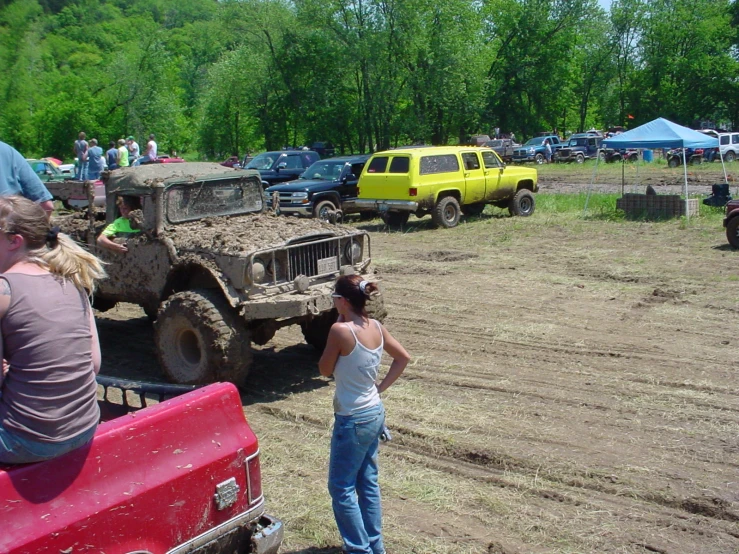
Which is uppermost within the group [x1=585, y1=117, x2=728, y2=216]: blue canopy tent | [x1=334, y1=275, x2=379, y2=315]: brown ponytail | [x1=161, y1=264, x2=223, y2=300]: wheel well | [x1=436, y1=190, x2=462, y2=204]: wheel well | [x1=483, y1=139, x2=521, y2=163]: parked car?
[x1=483, y1=139, x2=521, y2=163]: parked car

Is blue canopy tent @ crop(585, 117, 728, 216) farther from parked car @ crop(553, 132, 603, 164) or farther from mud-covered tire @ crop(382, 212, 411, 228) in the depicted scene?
parked car @ crop(553, 132, 603, 164)

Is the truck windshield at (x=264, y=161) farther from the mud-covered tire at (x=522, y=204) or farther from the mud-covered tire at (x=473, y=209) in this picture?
the mud-covered tire at (x=522, y=204)

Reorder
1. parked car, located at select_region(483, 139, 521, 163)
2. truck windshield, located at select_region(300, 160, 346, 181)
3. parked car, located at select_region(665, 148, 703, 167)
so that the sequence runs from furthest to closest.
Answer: parked car, located at select_region(483, 139, 521, 163), parked car, located at select_region(665, 148, 703, 167), truck windshield, located at select_region(300, 160, 346, 181)

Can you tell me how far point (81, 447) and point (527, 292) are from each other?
898 centimetres

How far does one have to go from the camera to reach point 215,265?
736 centimetres

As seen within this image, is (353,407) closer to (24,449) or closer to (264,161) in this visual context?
(24,449)

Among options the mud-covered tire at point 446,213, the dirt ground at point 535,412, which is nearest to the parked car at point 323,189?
the mud-covered tire at point 446,213

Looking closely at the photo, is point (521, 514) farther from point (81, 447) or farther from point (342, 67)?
point (342, 67)

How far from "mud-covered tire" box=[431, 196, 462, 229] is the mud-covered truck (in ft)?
31.6

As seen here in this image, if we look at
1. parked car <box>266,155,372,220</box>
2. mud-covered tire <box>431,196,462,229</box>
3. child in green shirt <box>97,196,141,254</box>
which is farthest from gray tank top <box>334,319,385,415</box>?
mud-covered tire <box>431,196,462,229</box>

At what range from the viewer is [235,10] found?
40750mm

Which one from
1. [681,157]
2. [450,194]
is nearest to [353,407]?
[450,194]

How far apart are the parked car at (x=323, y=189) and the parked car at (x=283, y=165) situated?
153cm

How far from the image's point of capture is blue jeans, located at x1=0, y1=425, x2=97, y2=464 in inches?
114
